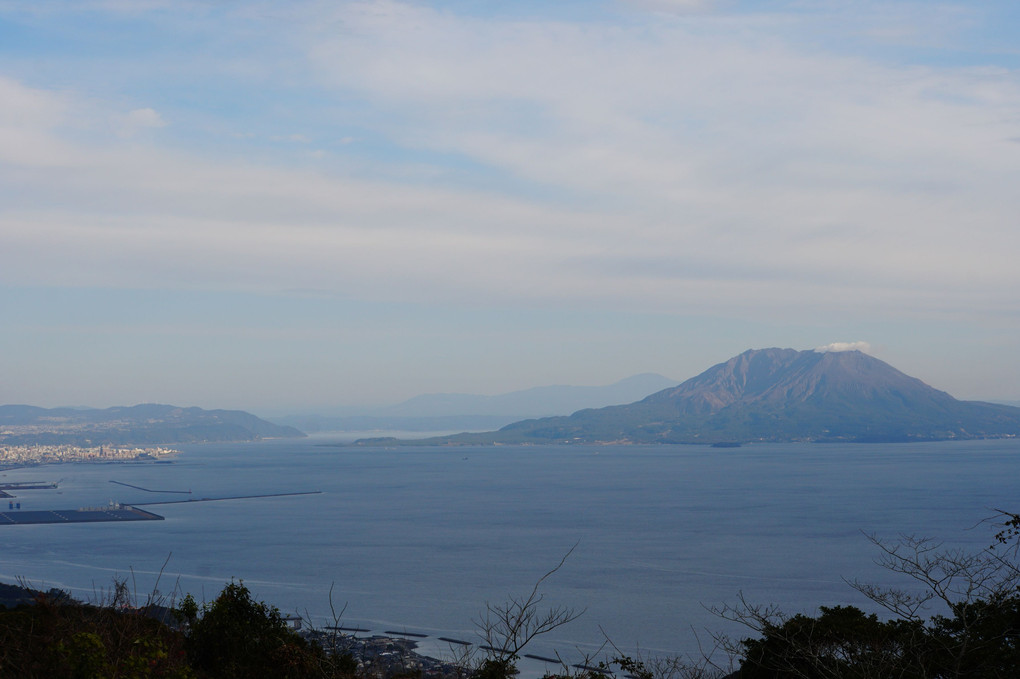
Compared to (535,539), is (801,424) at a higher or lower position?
higher

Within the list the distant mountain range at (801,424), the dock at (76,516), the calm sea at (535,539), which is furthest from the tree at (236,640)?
the distant mountain range at (801,424)

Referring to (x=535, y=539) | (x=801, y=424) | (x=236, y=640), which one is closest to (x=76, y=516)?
(x=535, y=539)

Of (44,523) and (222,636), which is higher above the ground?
(222,636)

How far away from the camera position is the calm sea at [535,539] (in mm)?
28906

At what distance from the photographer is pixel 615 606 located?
28.1 m

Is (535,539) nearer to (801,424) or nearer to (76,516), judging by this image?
(76,516)

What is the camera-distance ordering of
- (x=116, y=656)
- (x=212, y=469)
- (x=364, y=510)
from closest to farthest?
1. (x=116, y=656)
2. (x=364, y=510)
3. (x=212, y=469)

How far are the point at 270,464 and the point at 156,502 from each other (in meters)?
48.0

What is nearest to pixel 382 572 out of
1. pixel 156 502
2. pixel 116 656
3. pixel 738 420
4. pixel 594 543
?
pixel 594 543

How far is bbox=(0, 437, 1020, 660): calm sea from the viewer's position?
28906mm

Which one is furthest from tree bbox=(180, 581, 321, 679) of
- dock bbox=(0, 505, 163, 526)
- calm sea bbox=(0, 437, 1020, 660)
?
dock bbox=(0, 505, 163, 526)

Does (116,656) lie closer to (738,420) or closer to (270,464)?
(270,464)

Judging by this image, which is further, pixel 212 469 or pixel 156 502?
pixel 212 469

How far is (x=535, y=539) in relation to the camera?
44.7m
